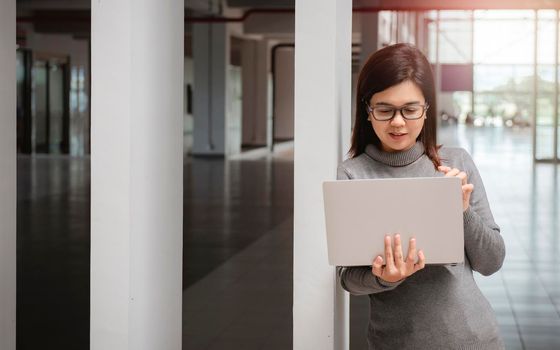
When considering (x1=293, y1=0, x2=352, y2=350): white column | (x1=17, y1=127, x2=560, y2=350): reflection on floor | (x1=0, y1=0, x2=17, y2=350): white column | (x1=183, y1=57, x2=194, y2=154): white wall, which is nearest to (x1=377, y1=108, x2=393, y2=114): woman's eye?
(x1=293, y1=0, x2=352, y2=350): white column

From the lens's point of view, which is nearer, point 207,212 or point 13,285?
point 13,285

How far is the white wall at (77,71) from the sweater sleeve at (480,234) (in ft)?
98.1

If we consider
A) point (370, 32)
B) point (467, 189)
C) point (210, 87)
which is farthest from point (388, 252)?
point (210, 87)

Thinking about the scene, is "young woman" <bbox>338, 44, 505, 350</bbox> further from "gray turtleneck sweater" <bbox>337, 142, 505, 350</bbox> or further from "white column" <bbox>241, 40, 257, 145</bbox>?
"white column" <bbox>241, 40, 257, 145</bbox>

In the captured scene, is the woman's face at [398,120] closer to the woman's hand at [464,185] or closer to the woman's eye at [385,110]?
the woman's eye at [385,110]

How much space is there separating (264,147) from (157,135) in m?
33.9

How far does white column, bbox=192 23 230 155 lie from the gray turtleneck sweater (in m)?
27.4

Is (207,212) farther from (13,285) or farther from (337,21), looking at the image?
(337,21)

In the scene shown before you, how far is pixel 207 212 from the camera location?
49.3 feet

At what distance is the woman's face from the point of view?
3.00 metres

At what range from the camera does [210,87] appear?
30.9 metres

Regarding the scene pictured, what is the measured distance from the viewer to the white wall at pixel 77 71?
32281 mm

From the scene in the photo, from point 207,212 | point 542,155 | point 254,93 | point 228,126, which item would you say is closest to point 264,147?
point 254,93

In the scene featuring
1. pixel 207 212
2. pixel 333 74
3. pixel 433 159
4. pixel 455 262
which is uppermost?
pixel 333 74
